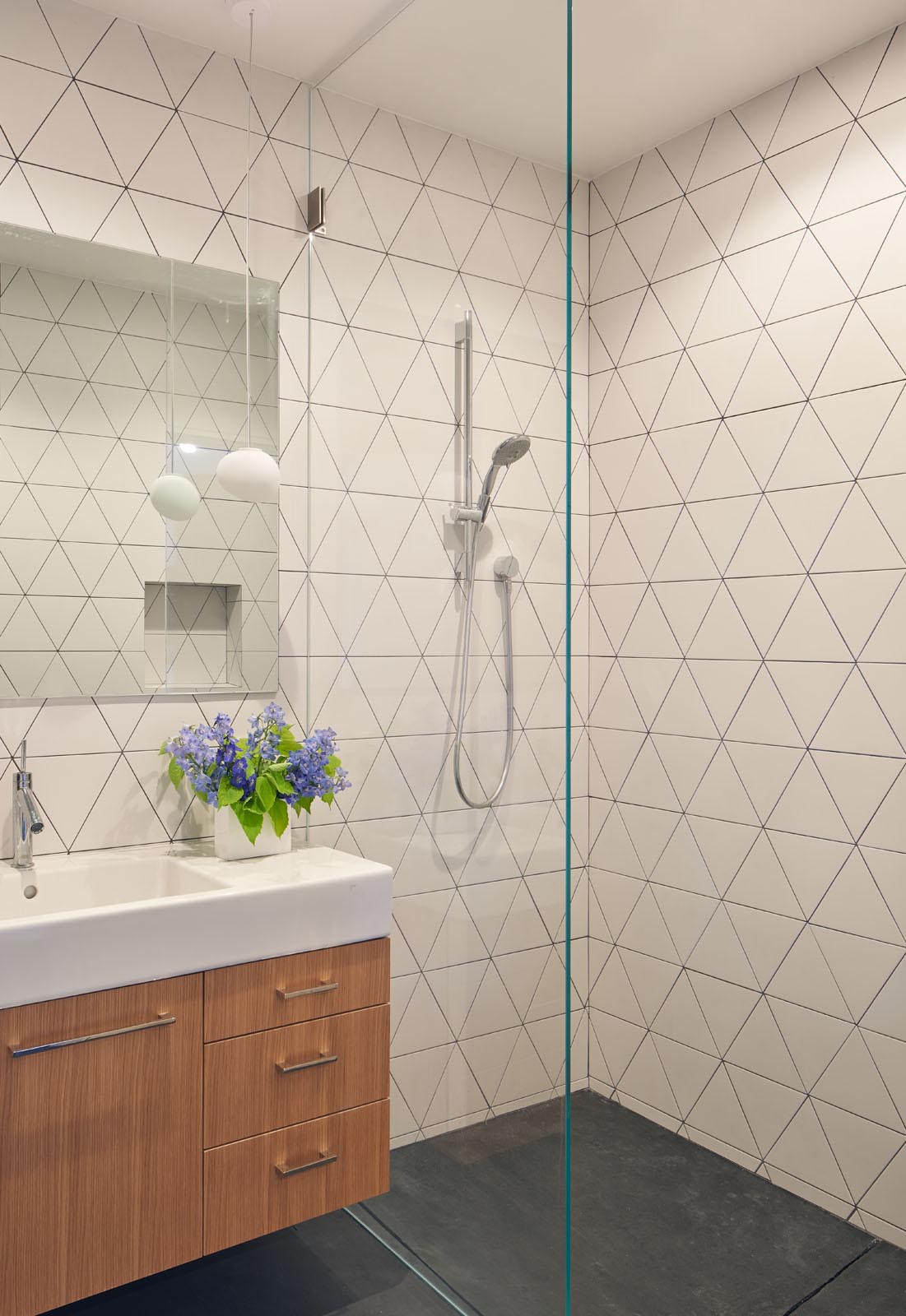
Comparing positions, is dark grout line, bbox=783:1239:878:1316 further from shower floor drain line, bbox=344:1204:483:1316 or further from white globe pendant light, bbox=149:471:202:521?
white globe pendant light, bbox=149:471:202:521

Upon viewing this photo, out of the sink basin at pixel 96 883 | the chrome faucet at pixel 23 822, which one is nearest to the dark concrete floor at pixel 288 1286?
the sink basin at pixel 96 883

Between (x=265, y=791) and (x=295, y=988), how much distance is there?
0.39 meters

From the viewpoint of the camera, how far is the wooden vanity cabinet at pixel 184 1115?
62.1 inches

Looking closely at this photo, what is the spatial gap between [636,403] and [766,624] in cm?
80

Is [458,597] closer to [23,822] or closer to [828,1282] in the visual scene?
[23,822]

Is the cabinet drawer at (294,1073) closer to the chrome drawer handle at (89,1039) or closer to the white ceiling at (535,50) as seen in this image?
the chrome drawer handle at (89,1039)

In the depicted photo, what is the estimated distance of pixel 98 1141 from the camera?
1.63 m

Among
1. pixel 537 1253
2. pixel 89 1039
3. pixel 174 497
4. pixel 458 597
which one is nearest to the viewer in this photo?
pixel 89 1039

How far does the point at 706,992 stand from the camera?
8.93ft

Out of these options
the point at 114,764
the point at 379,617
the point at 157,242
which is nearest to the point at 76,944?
the point at 114,764

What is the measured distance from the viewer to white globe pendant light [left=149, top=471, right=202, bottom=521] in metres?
2.20

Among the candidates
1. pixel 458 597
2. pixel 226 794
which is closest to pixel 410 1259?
pixel 226 794

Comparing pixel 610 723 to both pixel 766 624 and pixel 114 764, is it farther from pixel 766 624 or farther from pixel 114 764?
pixel 114 764

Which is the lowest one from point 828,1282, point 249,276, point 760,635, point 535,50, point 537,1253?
point 828,1282
